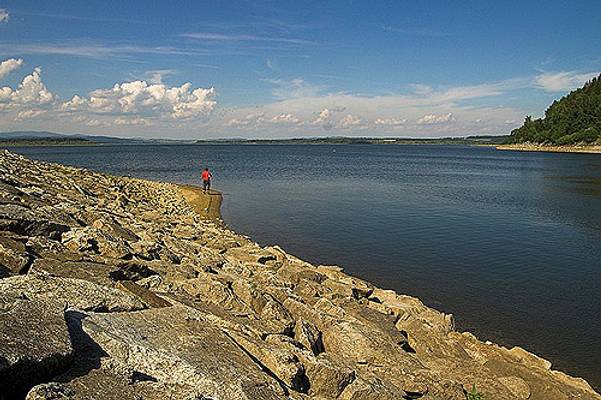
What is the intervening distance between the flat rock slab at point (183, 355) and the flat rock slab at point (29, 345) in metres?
0.59

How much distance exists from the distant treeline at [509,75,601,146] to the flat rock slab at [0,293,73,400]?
158 meters

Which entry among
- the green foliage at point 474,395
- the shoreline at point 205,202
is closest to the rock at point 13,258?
the green foliage at point 474,395

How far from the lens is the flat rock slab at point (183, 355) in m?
5.62

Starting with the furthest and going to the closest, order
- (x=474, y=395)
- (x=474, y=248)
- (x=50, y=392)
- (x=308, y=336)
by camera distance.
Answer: (x=474, y=248), (x=308, y=336), (x=474, y=395), (x=50, y=392)

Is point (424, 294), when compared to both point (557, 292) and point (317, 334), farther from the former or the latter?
point (317, 334)

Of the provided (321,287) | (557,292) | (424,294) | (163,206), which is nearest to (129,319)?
(321,287)

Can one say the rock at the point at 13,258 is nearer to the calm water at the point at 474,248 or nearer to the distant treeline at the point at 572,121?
the calm water at the point at 474,248

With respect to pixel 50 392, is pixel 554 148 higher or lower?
higher

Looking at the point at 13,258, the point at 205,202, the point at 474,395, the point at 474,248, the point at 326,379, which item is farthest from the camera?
the point at 205,202

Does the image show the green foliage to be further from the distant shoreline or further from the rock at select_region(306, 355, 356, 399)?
the distant shoreline

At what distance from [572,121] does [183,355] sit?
17470 cm

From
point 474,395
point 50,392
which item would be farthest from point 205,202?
point 50,392

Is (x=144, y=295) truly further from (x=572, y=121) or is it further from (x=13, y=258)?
(x=572, y=121)

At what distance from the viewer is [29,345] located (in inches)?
190
